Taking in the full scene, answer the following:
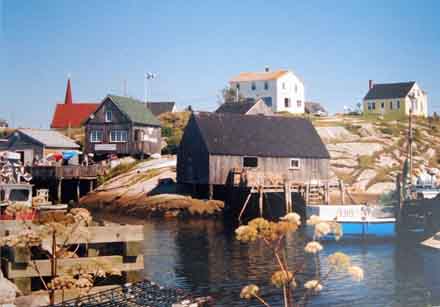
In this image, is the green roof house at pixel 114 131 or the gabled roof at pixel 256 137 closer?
the gabled roof at pixel 256 137

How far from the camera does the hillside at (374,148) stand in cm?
4219

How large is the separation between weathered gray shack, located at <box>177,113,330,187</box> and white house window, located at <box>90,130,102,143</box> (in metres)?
11.1

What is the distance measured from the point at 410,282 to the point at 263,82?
44064 millimetres

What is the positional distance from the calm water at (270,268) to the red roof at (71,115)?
101 feet

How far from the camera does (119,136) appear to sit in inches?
1994

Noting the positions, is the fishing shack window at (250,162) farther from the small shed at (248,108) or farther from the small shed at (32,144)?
the small shed at (32,144)

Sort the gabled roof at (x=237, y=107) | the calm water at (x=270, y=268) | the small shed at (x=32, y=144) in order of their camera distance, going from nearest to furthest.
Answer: the calm water at (x=270, y=268)
the small shed at (x=32, y=144)
the gabled roof at (x=237, y=107)

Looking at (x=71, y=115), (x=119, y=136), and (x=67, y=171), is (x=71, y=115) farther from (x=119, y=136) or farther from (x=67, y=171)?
(x=67, y=171)

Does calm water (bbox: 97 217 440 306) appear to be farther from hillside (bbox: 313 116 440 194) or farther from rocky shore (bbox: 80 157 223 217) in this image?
hillside (bbox: 313 116 440 194)

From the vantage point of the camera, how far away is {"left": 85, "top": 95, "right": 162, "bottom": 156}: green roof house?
5006cm

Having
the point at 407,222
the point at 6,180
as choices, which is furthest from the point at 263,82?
the point at 6,180

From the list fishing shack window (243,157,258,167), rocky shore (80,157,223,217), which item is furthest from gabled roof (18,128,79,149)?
fishing shack window (243,157,258,167)

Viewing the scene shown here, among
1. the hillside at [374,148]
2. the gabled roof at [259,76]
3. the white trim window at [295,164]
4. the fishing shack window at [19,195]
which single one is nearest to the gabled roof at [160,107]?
the gabled roof at [259,76]

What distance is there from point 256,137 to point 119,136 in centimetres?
1476
